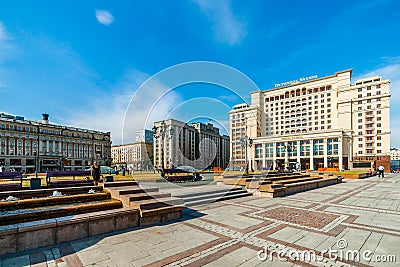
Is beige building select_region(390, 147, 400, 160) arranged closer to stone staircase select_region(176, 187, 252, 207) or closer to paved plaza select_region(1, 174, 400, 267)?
stone staircase select_region(176, 187, 252, 207)

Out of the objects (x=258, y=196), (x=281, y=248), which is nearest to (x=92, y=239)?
(x=281, y=248)

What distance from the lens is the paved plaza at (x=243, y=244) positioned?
180 inches

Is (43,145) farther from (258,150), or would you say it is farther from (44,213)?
(44,213)

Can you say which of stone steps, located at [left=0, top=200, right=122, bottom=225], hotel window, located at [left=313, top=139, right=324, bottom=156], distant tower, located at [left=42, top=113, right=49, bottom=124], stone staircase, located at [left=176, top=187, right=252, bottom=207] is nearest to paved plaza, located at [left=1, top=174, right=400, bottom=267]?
stone steps, located at [left=0, top=200, right=122, bottom=225]

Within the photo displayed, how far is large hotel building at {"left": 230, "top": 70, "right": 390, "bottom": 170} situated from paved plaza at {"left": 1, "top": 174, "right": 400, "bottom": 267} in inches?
1726

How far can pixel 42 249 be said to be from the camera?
5.09m

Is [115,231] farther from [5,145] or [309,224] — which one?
[5,145]

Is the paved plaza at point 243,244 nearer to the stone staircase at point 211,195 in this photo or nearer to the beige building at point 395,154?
the stone staircase at point 211,195

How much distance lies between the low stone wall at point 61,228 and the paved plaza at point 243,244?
219 mm

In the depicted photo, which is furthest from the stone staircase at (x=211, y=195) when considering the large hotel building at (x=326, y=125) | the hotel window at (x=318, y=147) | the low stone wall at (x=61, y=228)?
the hotel window at (x=318, y=147)

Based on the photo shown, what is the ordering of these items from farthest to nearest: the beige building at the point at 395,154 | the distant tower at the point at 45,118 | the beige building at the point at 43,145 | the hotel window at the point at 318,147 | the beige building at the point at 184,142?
1. the beige building at the point at 395,154
2. the distant tower at the point at 45,118
3. the hotel window at the point at 318,147
4. the beige building at the point at 43,145
5. the beige building at the point at 184,142

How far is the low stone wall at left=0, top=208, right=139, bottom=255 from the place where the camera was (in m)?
4.83

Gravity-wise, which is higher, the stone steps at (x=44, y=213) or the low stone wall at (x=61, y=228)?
the stone steps at (x=44, y=213)

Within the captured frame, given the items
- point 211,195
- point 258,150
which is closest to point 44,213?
point 211,195
